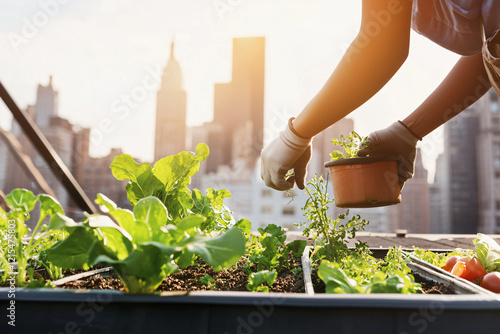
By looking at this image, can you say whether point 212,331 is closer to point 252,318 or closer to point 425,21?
point 252,318

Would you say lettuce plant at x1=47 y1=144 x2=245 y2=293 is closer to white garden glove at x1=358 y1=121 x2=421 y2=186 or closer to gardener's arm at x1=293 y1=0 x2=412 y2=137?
gardener's arm at x1=293 y1=0 x2=412 y2=137

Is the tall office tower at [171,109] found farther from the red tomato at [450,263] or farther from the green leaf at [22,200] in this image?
the green leaf at [22,200]

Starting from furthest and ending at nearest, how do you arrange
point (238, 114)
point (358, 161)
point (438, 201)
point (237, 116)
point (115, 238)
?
1. point (438, 201)
2. point (237, 116)
3. point (238, 114)
4. point (358, 161)
5. point (115, 238)

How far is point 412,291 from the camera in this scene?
650 mm

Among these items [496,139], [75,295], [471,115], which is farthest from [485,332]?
[471,115]

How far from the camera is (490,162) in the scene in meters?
47.0

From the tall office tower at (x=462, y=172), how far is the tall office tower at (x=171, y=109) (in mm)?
39199

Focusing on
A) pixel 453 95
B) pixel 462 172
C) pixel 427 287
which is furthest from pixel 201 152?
pixel 462 172

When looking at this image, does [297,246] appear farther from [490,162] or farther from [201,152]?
[490,162]

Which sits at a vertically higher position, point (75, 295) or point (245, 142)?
point (245, 142)

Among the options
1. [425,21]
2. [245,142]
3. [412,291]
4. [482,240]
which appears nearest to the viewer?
[412,291]

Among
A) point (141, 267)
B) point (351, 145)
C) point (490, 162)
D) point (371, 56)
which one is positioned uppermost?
point (490, 162)

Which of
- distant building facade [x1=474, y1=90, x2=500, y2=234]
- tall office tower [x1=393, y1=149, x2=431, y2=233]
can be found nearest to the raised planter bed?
distant building facade [x1=474, y1=90, x2=500, y2=234]

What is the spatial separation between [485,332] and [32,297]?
61cm
